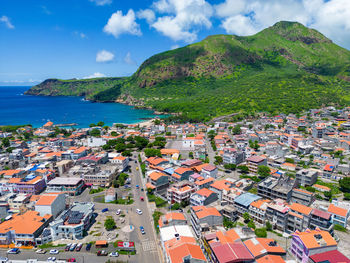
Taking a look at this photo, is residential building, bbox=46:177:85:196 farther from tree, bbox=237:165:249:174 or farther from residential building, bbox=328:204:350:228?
residential building, bbox=328:204:350:228

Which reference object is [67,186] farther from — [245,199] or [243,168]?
[243,168]

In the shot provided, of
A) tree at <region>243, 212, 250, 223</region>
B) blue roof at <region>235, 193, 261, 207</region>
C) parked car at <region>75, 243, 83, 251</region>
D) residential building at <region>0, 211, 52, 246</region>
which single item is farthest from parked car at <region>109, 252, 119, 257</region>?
blue roof at <region>235, 193, 261, 207</region>

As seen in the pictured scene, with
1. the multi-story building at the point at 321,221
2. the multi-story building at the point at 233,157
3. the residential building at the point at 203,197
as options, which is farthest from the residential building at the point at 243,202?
the multi-story building at the point at 233,157

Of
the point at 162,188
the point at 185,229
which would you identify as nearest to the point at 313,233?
the point at 185,229

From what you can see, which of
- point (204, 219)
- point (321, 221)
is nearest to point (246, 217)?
point (204, 219)

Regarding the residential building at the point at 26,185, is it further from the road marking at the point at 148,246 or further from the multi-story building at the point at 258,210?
the multi-story building at the point at 258,210
